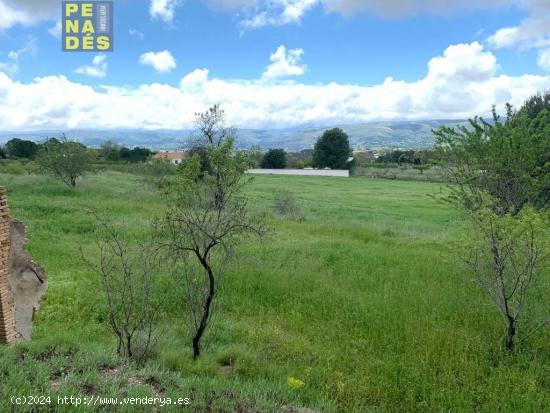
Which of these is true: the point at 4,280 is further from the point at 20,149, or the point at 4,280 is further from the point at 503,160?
the point at 20,149

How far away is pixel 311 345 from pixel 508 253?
12.5 ft

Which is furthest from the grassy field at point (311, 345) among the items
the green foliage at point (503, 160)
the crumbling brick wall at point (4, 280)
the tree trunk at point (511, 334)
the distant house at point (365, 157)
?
the distant house at point (365, 157)

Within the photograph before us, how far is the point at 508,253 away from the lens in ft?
25.4

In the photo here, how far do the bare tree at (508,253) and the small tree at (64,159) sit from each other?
28.2 meters

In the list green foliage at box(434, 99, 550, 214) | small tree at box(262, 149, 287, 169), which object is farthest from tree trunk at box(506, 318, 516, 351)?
small tree at box(262, 149, 287, 169)

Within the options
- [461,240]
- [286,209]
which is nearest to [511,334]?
[461,240]

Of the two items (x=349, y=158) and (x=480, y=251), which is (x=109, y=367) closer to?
(x=480, y=251)

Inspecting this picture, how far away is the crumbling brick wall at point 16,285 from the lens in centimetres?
618

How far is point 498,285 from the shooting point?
8078mm

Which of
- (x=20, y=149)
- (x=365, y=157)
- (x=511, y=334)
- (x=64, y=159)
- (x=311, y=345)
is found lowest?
(x=311, y=345)

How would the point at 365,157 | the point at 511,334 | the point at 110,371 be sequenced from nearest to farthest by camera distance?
the point at 110,371
the point at 511,334
the point at 365,157

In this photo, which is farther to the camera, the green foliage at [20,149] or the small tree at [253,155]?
the green foliage at [20,149]

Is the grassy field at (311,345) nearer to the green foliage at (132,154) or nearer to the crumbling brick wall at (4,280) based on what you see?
the crumbling brick wall at (4,280)

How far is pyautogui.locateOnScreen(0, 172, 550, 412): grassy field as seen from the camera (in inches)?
207
